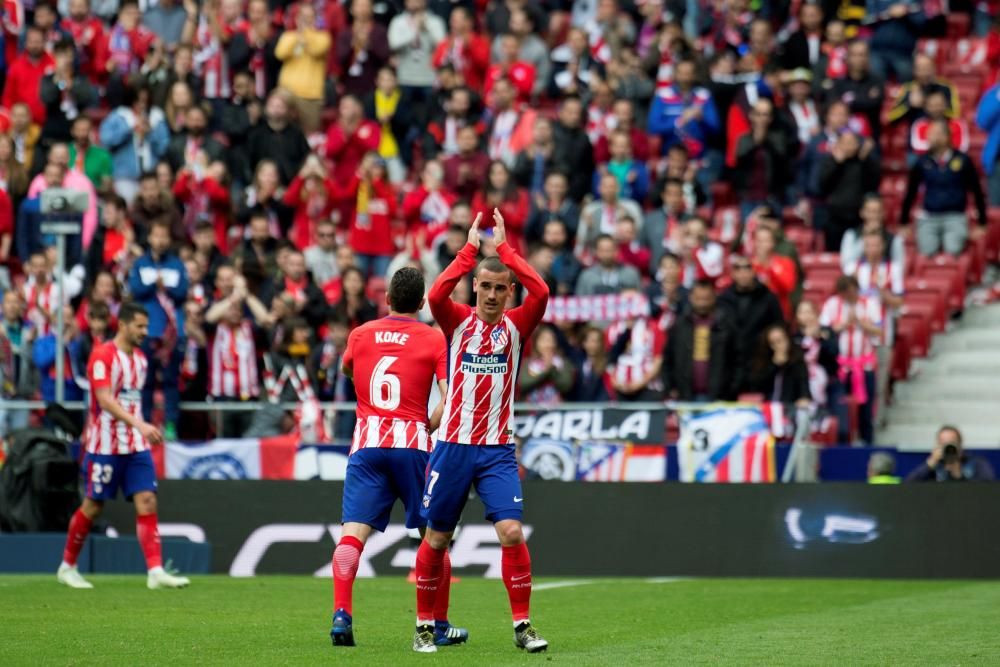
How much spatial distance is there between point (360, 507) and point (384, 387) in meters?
0.73

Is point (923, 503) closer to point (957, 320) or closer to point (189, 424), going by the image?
point (957, 320)

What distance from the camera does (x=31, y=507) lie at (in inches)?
691

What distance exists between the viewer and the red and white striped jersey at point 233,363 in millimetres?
19938

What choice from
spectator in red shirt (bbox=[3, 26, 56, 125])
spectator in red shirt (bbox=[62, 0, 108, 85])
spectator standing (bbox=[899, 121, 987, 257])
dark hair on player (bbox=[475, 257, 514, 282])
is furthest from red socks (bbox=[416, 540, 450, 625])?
spectator in red shirt (bbox=[62, 0, 108, 85])

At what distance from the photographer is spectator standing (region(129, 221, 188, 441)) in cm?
1944

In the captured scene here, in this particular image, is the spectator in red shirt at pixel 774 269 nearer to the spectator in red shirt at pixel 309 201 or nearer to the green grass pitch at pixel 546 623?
the green grass pitch at pixel 546 623

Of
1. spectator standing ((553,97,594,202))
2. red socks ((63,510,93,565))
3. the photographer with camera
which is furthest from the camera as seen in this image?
spectator standing ((553,97,594,202))

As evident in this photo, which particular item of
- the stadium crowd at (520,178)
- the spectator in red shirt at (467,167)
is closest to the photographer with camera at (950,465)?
the stadium crowd at (520,178)

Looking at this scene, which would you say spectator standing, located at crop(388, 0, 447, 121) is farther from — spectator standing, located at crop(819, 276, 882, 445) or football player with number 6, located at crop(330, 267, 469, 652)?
football player with number 6, located at crop(330, 267, 469, 652)

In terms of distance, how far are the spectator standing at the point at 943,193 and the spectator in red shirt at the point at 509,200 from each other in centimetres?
465

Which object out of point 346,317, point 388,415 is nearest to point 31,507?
point 346,317

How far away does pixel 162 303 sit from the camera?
66.9 ft

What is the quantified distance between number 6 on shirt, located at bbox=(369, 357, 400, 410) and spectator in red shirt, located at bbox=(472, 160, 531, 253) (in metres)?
11.2

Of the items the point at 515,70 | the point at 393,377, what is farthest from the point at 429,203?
the point at 393,377
